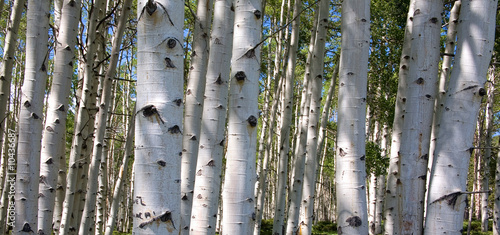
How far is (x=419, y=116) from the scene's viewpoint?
8.73 ft

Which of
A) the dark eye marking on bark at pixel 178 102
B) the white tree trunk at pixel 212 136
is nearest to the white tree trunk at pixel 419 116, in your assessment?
the white tree trunk at pixel 212 136

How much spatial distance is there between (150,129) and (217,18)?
1410mm

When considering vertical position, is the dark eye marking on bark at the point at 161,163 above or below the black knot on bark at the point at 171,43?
below

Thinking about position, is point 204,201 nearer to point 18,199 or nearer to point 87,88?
point 18,199

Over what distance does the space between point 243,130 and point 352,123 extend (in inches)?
24.6

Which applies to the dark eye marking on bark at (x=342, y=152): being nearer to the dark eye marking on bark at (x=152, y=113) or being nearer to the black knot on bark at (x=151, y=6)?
the dark eye marking on bark at (x=152, y=113)

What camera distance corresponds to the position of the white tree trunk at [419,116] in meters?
2.66

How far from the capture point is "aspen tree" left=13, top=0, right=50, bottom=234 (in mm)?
3055

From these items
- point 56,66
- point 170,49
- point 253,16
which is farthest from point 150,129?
point 56,66

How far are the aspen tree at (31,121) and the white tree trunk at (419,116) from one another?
2592 millimetres

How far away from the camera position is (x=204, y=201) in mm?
2684

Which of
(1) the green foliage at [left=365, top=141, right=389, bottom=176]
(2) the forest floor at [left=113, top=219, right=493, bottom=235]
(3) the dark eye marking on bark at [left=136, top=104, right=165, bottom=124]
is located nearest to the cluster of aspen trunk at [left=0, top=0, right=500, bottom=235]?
(3) the dark eye marking on bark at [left=136, top=104, right=165, bottom=124]

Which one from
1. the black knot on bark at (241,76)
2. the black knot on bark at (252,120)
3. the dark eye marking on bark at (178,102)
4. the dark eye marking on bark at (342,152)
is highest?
the black knot on bark at (241,76)

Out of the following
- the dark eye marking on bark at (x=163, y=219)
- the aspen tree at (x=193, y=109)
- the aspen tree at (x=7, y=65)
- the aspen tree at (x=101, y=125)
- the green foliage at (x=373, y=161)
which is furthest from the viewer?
the green foliage at (x=373, y=161)
